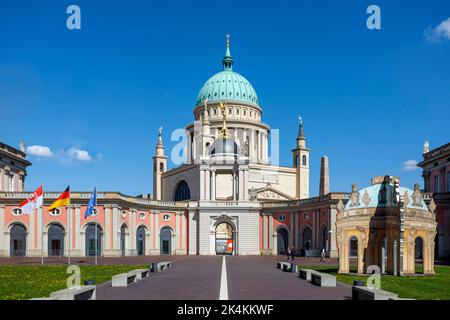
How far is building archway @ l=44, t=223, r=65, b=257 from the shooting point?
69.8 metres

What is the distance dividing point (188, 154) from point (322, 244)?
47.9 metres

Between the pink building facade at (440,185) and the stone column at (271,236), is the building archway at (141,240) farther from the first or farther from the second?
the pink building facade at (440,185)

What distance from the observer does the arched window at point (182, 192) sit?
103350mm

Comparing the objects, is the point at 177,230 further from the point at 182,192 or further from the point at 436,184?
the point at 436,184

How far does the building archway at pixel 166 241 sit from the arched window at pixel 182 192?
63.7 ft

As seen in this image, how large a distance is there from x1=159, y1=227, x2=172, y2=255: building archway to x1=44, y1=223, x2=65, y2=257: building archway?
51.2ft

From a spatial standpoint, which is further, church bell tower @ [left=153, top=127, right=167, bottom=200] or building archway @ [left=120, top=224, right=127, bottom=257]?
church bell tower @ [left=153, top=127, right=167, bottom=200]

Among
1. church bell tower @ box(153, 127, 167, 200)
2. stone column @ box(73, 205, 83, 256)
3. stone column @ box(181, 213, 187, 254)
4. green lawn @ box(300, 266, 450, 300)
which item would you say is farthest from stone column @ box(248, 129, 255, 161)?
green lawn @ box(300, 266, 450, 300)

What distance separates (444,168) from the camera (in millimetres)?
74500

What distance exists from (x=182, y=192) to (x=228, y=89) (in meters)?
23.7

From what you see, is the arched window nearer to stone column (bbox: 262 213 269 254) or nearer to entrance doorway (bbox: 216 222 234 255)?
entrance doorway (bbox: 216 222 234 255)

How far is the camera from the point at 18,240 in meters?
70.1

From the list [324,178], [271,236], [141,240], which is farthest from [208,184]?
[324,178]
